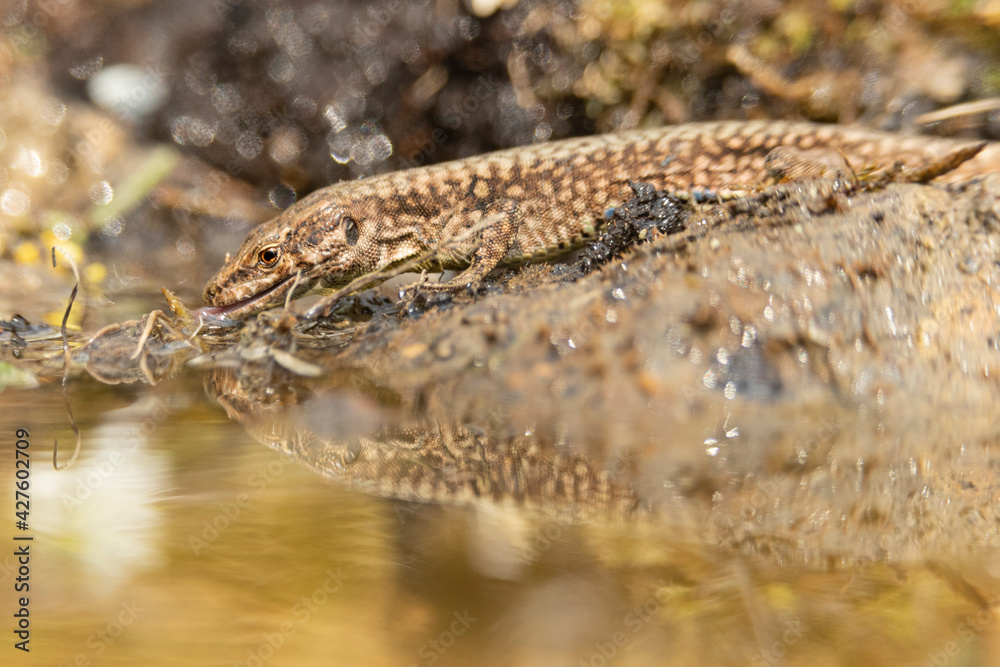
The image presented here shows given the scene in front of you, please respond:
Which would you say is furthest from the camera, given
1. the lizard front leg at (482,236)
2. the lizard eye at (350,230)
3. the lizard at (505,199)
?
the lizard eye at (350,230)

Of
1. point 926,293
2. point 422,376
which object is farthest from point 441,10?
point 926,293

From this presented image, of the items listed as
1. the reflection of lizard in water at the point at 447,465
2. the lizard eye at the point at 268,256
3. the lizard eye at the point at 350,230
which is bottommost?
the reflection of lizard in water at the point at 447,465

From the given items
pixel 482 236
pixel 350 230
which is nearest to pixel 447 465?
pixel 482 236

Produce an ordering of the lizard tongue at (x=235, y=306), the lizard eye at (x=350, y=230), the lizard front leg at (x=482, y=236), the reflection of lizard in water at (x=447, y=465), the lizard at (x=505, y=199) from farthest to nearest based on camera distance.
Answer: the lizard eye at (x=350, y=230) < the lizard front leg at (x=482, y=236) < the lizard at (x=505, y=199) < the lizard tongue at (x=235, y=306) < the reflection of lizard in water at (x=447, y=465)

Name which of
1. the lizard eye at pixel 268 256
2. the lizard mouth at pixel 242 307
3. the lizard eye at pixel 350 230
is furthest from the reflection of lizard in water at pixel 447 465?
the lizard eye at pixel 350 230

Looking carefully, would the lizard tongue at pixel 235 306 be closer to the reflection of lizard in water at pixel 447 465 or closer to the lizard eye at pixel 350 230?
the lizard eye at pixel 350 230

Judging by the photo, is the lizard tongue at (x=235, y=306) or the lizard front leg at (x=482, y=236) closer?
the lizard tongue at (x=235, y=306)

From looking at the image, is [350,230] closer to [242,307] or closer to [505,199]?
[242,307]
